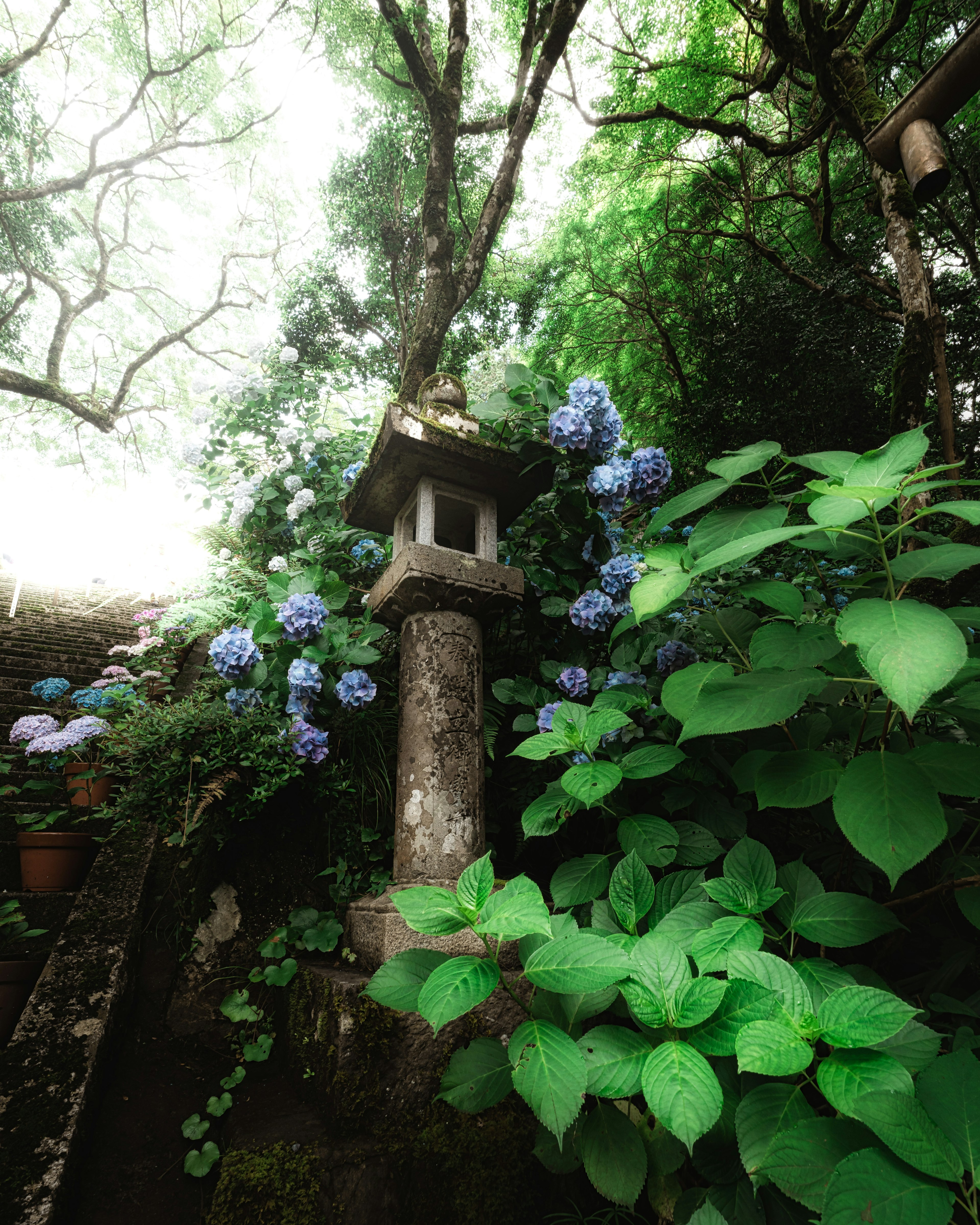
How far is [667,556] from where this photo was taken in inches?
47.0

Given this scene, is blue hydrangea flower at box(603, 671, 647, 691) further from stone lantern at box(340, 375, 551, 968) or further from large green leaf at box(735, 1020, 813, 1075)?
large green leaf at box(735, 1020, 813, 1075)

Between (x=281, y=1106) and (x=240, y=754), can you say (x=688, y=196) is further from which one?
(x=281, y=1106)

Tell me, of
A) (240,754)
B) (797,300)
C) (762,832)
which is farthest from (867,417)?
(240,754)

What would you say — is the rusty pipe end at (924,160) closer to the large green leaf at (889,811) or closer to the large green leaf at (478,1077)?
the large green leaf at (889,811)

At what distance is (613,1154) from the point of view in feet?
2.86

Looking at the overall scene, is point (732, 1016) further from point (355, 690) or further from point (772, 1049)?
point (355, 690)

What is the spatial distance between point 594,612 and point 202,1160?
1.90m

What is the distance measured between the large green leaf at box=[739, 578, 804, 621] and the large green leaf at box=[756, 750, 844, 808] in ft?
0.87

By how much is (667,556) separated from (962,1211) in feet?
3.33

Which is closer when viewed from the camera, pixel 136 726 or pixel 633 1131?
pixel 633 1131

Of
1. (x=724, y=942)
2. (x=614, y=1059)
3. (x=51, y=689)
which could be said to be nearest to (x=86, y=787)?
(x=51, y=689)

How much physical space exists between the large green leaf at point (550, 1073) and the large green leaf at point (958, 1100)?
15.3 inches

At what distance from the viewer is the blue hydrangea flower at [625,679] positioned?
6.08 ft

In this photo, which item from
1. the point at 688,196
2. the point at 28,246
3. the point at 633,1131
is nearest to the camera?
the point at 633,1131
